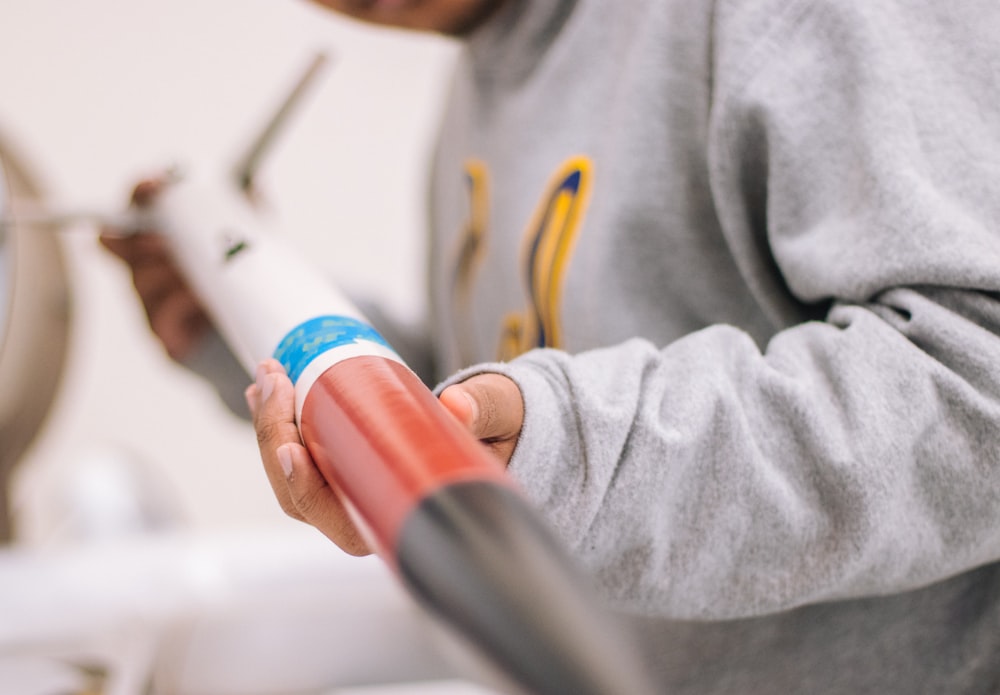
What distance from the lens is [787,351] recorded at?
0.84ft

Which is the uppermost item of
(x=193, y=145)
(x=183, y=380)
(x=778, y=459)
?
(x=778, y=459)

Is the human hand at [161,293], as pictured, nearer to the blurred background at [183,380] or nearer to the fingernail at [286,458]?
the blurred background at [183,380]

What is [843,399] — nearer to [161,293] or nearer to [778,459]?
[778,459]

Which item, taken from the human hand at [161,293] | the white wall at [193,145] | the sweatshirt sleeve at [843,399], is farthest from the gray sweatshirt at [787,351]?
the white wall at [193,145]

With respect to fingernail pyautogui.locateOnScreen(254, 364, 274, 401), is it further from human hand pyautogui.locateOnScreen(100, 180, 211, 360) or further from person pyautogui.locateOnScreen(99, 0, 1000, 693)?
human hand pyautogui.locateOnScreen(100, 180, 211, 360)


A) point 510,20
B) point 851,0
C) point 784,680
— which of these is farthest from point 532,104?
point 784,680

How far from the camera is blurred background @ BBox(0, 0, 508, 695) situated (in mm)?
485

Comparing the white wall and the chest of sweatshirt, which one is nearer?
the chest of sweatshirt

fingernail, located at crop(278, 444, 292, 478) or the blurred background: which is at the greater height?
fingernail, located at crop(278, 444, 292, 478)

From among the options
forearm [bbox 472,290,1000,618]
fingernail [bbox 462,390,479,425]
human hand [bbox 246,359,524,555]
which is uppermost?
fingernail [bbox 462,390,479,425]

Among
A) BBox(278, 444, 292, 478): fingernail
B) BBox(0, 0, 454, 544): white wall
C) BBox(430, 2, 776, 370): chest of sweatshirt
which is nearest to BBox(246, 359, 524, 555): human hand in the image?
BBox(278, 444, 292, 478): fingernail

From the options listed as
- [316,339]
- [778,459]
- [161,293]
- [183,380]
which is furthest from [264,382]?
[183,380]

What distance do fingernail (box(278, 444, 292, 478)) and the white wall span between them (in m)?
0.50

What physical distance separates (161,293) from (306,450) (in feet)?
1.01
